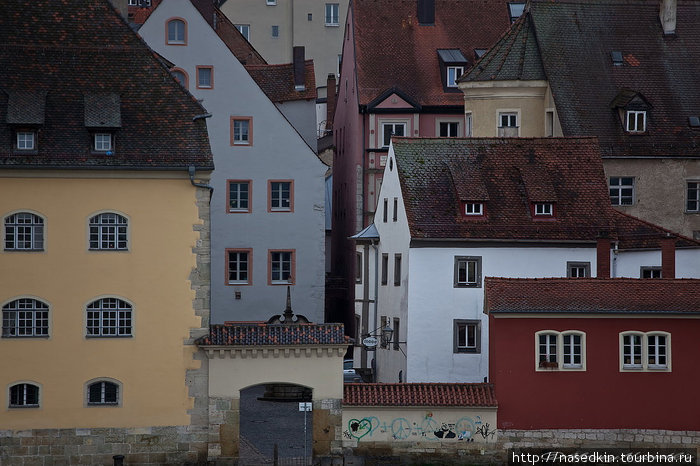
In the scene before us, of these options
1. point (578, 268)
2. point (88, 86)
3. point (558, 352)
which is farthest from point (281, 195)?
point (558, 352)

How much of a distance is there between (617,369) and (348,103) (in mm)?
33476

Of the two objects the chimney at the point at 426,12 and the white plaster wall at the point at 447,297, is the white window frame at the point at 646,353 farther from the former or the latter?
the chimney at the point at 426,12

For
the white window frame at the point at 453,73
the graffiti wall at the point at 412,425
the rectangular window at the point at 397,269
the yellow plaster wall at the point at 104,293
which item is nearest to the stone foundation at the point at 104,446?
the yellow plaster wall at the point at 104,293

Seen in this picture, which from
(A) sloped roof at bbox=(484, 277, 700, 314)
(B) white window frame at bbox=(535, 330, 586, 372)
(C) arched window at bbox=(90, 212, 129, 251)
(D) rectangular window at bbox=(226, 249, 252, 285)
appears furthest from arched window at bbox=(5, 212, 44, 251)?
(D) rectangular window at bbox=(226, 249, 252, 285)

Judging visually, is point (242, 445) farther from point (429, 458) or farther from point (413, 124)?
point (413, 124)

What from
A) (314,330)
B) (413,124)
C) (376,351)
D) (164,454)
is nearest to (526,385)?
(314,330)

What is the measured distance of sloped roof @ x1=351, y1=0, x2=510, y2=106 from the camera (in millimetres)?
75312

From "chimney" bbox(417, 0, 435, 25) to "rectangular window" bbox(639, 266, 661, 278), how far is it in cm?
2418

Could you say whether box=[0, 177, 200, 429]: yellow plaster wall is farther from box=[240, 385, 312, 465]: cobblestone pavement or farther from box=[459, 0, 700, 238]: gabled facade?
box=[459, 0, 700, 238]: gabled facade

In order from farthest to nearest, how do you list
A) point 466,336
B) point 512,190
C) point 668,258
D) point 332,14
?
1. point 332,14
2. point 512,190
3. point 466,336
4. point 668,258

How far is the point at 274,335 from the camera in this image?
47.5 metres

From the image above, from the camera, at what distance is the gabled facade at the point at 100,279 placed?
154 ft

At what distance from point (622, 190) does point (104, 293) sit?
28695 millimetres

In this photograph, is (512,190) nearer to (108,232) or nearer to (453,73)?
(108,232)
